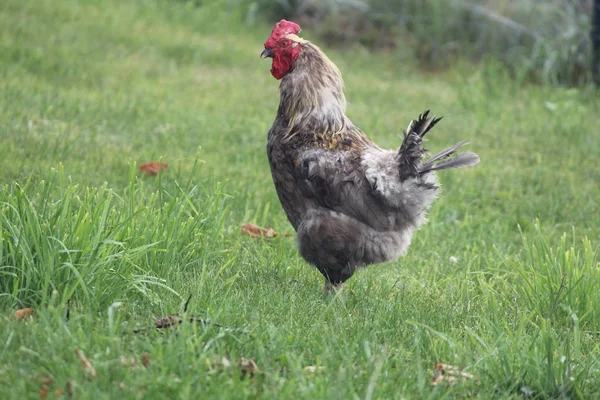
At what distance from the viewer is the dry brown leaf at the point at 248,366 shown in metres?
3.06

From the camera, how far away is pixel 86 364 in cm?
290

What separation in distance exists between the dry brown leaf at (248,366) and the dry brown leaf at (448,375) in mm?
717

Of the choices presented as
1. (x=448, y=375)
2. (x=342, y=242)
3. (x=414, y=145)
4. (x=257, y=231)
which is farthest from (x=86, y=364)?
(x=257, y=231)

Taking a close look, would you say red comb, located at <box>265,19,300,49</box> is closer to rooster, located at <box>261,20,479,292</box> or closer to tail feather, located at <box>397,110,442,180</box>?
rooster, located at <box>261,20,479,292</box>

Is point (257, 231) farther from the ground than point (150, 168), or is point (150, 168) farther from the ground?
point (150, 168)

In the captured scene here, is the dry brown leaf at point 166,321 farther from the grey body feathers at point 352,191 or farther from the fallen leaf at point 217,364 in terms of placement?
the grey body feathers at point 352,191

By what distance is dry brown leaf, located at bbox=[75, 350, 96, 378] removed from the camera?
2.87m

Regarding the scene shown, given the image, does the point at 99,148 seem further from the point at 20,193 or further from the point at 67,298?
the point at 67,298

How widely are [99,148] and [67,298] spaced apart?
3266 mm

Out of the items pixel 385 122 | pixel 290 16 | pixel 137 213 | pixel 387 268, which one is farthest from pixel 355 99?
pixel 137 213

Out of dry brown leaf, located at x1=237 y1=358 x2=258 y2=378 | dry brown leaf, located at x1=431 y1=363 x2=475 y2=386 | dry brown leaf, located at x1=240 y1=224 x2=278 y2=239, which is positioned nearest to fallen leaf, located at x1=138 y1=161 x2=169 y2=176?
dry brown leaf, located at x1=240 y1=224 x2=278 y2=239

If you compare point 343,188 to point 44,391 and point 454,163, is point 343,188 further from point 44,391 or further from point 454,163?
point 44,391

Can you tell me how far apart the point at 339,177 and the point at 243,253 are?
2.74ft

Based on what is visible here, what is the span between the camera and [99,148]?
6.33 metres
